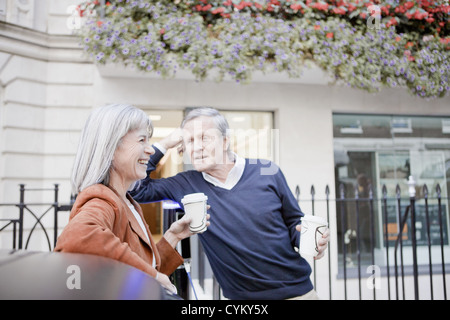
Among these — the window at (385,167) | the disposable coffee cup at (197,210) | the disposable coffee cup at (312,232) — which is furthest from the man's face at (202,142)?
the window at (385,167)

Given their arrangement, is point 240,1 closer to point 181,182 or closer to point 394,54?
point 394,54

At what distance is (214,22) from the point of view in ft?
13.6

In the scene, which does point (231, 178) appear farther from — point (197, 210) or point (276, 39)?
point (276, 39)

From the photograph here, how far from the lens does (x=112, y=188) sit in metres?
1.07

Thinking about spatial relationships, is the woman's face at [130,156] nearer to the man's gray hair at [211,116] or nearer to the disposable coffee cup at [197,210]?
the disposable coffee cup at [197,210]

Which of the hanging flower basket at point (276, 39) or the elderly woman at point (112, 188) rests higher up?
the hanging flower basket at point (276, 39)

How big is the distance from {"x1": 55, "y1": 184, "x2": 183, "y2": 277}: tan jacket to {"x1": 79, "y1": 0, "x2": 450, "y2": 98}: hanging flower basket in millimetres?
2969

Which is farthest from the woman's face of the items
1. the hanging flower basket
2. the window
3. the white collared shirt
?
the window

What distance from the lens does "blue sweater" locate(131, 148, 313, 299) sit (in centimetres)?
160

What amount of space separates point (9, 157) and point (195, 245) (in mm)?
2405

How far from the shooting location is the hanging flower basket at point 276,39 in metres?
3.76

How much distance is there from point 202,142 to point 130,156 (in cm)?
61

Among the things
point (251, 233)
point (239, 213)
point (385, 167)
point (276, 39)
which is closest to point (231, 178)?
point (239, 213)

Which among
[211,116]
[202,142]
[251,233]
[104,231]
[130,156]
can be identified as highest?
[211,116]
